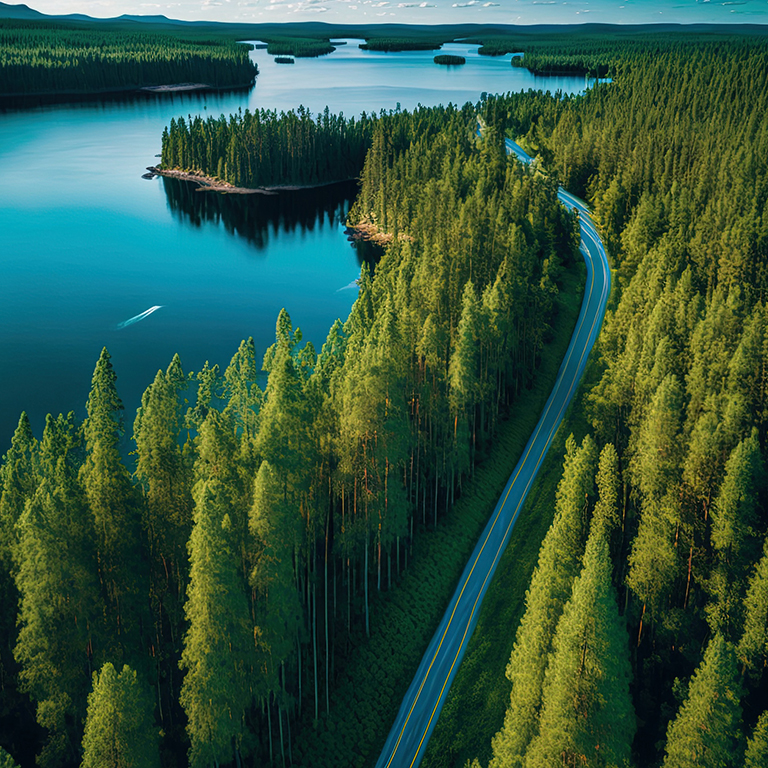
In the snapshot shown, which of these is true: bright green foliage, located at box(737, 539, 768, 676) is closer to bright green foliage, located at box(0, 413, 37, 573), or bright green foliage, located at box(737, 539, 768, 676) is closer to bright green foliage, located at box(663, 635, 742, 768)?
bright green foliage, located at box(663, 635, 742, 768)

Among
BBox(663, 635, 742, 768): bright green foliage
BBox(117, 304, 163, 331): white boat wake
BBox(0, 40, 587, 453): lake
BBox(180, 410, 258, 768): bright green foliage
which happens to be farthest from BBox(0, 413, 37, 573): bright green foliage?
BBox(117, 304, 163, 331): white boat wake

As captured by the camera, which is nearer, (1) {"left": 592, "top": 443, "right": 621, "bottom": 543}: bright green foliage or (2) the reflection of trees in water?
(1) {"left": 592, "top": 443, "right": 621, "bottom": 543}: bright green foliage

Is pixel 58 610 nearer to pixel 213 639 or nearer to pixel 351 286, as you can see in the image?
pixel 213 639

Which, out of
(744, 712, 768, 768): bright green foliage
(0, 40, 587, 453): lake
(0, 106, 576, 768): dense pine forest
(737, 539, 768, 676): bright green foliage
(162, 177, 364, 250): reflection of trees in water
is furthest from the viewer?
(162, 177, 364, 250): reflection of trees in water

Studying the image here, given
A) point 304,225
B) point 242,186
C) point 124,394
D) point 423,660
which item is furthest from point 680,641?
point 242,186

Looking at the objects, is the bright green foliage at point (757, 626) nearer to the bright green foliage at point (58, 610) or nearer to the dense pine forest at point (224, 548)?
the dense pine forest at point (224, 548)

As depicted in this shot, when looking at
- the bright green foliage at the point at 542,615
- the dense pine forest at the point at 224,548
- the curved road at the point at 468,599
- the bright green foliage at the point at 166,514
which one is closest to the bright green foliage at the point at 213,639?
the dense pine forest at the point at 224,548

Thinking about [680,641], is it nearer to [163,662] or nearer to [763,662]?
[763,662]
